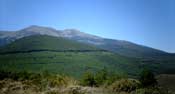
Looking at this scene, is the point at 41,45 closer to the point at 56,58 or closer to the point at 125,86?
the point at 56,58

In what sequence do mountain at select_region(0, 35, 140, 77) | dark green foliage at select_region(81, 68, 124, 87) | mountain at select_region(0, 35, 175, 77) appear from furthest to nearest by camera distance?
mountain at select_region(0, 35, 175, 77), mountain at select_region(0, 35, 140, 77), dark green foliage at select_region(81, 68, 124, 87)

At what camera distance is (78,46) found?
167375 millimetres

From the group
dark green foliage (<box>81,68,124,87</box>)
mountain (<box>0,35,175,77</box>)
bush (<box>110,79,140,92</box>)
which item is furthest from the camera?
mountain (<box>0,35,175,77</box>)

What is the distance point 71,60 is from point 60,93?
12104cm

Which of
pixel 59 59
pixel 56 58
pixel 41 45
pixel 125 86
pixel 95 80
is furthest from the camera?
pixel 41 45

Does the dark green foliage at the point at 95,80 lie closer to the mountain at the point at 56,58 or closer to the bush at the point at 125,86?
the bush at the point at 125,86

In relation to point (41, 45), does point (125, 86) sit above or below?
below

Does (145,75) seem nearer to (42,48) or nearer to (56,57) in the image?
(56,57)

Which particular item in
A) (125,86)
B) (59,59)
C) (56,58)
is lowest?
(59,59)

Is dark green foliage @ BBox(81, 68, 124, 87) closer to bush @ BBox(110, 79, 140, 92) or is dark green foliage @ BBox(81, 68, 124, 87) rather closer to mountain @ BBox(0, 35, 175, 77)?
bush @ BBox(110, 79, 140, 92)

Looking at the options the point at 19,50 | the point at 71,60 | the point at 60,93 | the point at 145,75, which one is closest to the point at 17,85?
Result: the point at 60,93

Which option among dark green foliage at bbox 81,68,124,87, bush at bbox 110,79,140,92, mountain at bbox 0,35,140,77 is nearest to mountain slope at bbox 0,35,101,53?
mountain at bbox 0,35,140,77

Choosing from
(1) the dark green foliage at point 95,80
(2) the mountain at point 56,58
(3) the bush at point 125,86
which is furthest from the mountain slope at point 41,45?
(3) the bush at point 125,86

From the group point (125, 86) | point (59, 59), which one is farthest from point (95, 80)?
point (59, 59)
